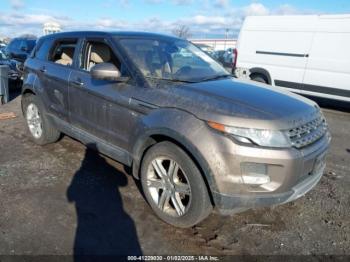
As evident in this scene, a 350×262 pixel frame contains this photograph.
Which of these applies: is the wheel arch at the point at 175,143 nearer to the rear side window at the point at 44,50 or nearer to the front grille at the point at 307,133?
the front grille at the point at 307,133

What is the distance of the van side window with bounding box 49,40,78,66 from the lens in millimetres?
4638

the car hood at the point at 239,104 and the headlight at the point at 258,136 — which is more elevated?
the car hood at the point at 239,104

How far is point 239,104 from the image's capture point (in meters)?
2.95

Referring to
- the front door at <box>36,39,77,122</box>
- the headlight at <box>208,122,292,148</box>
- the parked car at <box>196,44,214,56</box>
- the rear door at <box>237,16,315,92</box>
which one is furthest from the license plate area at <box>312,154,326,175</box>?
the rear door at <box>237,16,315,92</box>

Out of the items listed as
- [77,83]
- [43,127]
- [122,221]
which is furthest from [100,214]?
[43,127]

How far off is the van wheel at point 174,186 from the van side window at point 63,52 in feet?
6.96

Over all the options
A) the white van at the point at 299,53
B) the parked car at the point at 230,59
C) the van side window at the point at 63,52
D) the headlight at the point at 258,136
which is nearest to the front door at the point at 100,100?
the van side window at the point at 63,52

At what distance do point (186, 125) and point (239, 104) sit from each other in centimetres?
50

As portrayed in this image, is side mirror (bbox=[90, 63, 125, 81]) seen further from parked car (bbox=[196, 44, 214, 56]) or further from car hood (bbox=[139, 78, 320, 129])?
parked car (bbox=[196, 44, 214, 56])

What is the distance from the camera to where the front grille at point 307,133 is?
2836mm

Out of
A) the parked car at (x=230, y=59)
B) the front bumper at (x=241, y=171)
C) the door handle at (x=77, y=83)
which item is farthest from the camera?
the parked car at (x=230, y=59)

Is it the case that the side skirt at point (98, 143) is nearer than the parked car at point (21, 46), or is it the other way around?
the side skirt at point (98, 143)

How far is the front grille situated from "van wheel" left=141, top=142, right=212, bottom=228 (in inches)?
33.9

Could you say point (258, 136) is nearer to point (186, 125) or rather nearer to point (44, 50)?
point (186, 125)
